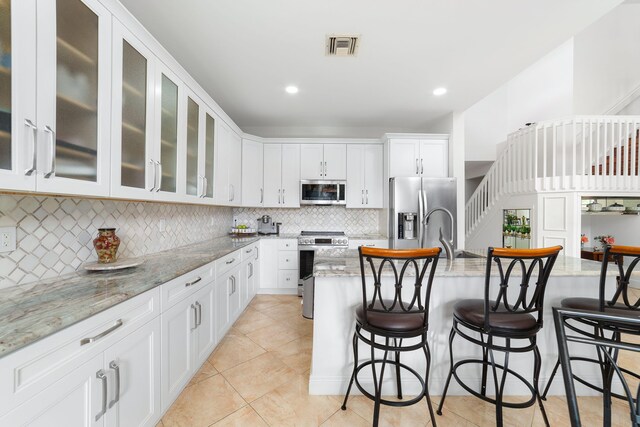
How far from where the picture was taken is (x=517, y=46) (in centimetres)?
228

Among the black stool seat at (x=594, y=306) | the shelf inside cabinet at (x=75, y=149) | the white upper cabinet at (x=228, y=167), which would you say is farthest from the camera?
the white upper cabinet at (x=228, y=167)

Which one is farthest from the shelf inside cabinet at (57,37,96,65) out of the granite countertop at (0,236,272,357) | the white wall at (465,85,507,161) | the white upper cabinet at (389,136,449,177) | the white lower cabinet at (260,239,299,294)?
the white wall at (465,85,507,161)

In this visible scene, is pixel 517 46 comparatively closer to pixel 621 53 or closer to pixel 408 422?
pixel 408 422

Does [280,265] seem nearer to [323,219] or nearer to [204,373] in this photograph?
[323,219]

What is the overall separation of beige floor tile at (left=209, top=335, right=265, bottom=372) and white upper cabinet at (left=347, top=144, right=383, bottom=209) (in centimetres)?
250

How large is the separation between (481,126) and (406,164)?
10.4ft

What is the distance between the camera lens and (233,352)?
232 cm

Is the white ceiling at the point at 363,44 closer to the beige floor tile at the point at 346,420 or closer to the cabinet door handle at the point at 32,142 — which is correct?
the cabinet door handle at the point at 32,142

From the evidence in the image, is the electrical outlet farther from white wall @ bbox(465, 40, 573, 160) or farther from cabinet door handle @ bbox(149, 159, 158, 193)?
white wall @ bbox(465, 40, 573, 160)

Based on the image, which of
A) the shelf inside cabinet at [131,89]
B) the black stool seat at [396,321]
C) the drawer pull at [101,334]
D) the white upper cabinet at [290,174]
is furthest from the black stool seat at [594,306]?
the white upper cabinet at [290,174]

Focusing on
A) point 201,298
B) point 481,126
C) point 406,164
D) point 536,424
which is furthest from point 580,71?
point 201,298

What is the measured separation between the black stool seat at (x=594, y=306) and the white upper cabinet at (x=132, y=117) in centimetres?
289

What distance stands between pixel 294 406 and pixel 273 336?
37.8 inches

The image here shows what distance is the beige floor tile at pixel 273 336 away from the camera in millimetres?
2453
